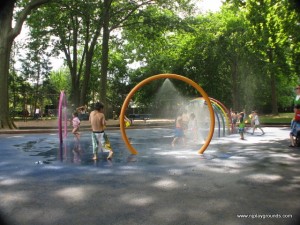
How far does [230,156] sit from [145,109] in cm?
3252

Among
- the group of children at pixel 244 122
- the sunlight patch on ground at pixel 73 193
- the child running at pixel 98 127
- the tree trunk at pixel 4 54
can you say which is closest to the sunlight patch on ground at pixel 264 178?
the sunlight patch on ground at pixel 73 193

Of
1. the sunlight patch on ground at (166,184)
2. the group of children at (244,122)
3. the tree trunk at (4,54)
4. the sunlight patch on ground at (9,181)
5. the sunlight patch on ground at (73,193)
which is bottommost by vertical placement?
the sunlight patch on ground at (166,184)

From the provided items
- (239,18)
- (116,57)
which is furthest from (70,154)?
(116,57)

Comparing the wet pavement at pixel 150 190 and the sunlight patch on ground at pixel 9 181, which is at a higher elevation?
the sunlight patch on ground at pixel 9 181

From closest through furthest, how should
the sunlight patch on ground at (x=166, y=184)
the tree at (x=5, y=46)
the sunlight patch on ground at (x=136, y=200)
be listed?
the sunlight patch on ground at (x=136, y=200), the sunlight patch on ground at (x=166, y=184), the tree at (x=5, y=46)

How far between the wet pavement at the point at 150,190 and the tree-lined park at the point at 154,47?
1168cm

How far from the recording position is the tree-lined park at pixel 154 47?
64.7ft

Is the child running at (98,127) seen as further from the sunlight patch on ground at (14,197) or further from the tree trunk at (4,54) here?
the tree trunk at (4,54)

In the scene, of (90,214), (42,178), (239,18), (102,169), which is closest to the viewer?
(90,214)

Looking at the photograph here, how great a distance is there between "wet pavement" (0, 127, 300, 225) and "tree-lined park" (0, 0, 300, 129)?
38.3ft

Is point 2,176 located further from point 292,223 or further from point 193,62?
point 193,62

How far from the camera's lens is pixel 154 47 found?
34.0m

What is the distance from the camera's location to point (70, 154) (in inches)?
390

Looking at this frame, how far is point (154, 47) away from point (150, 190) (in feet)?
97.8
